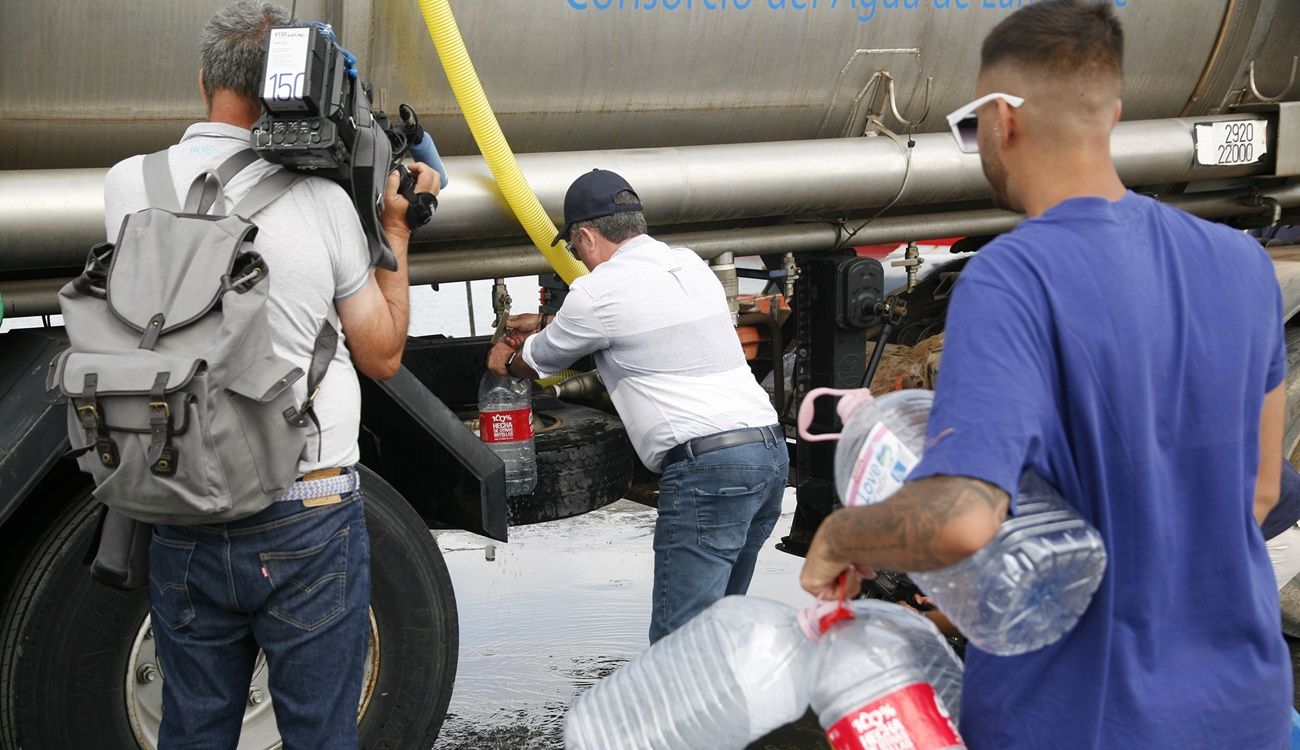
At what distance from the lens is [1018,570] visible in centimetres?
165

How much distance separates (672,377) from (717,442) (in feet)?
0.66

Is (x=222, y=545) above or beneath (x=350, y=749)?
above

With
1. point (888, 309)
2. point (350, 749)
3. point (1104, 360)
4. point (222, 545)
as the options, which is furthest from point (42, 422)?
point (888, 309)

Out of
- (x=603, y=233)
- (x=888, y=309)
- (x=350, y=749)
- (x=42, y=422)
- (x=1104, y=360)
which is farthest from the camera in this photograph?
(x=888, y=309)

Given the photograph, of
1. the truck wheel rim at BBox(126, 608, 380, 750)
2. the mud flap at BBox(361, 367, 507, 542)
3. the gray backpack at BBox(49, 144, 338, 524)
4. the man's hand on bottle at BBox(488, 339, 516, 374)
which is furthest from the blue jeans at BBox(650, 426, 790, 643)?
the gray backpack at BBox(49, 144, 338, 524)

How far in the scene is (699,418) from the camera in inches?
135

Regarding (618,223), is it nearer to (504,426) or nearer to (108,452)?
(504,426)

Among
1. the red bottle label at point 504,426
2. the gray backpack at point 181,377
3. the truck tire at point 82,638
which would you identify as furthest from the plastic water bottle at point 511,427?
the gray backpack at point 181,377

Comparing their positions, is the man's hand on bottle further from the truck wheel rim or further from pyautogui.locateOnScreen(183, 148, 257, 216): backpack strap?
pyautogui.locateOnScreen(183, 148, 257, 216): backpack strap

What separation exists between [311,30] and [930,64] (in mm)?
2272

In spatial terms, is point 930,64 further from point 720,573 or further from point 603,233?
point 720,573

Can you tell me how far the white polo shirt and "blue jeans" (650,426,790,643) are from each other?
81 mm

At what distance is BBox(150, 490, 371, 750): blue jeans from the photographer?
2371mm

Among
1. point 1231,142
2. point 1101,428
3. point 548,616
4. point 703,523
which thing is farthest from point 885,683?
point 548,616
